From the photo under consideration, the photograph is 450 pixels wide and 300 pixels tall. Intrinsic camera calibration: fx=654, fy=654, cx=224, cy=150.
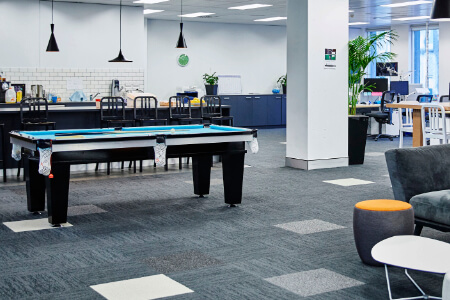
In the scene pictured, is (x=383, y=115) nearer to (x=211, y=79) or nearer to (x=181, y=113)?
(x=211, y=79)

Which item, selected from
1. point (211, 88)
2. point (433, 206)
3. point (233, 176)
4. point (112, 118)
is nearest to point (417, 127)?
point (233, 176)

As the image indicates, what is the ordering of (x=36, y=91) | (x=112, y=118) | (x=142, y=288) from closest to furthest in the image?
(x=142, y=288) < (x=112, y=118) < (x=36, y=91)

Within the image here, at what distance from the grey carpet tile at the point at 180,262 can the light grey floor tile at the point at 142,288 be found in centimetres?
20

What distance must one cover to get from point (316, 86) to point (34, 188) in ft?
13.8

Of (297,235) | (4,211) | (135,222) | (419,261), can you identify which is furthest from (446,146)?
(4,211)

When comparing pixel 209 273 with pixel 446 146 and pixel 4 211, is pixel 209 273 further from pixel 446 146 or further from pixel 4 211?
pixel 4 211

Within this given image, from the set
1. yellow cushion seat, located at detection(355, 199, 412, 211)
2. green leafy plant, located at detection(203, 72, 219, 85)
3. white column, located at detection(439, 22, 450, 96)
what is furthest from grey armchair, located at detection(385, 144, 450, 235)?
white column, located at detection(439, 22, 450, 96)

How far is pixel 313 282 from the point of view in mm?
3891

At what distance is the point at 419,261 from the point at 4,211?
412 centimetres

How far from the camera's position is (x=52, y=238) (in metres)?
5.02

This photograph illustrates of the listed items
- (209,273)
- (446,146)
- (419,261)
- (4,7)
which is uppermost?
(4,7)

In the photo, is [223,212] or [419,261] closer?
[419,261]

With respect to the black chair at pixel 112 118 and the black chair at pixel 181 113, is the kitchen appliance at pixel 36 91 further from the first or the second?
the black chair at pixel 181 113

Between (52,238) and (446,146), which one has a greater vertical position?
(446,146)
